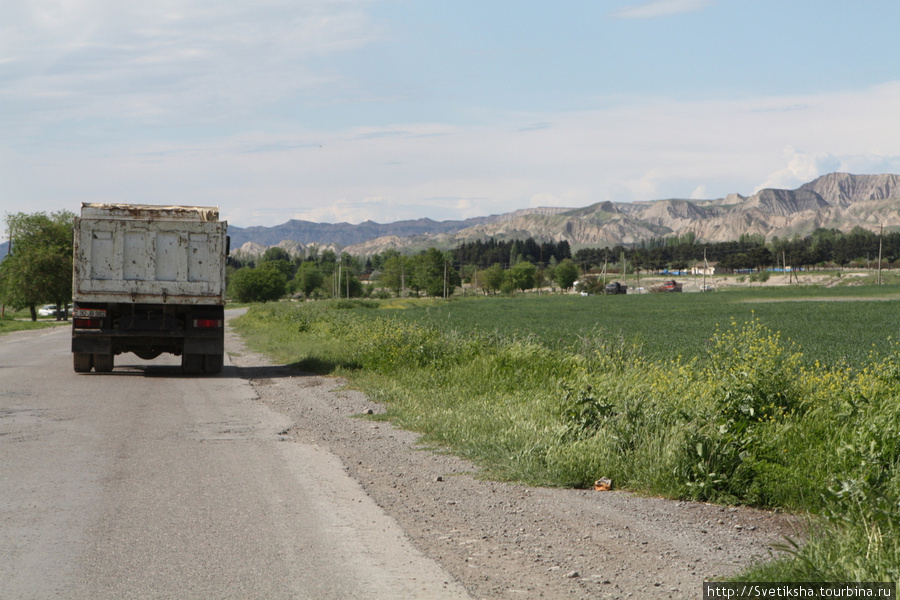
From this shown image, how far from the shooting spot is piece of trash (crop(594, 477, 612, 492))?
705 centimetres

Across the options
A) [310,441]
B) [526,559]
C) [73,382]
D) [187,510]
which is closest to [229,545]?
[187,510]

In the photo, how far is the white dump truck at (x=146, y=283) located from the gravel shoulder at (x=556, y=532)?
9.47 meters

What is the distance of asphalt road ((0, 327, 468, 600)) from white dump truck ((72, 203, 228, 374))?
215 inches

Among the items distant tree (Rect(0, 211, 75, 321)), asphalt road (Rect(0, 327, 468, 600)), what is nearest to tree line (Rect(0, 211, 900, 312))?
distant tree (Rect(0, 211, 75, 321))

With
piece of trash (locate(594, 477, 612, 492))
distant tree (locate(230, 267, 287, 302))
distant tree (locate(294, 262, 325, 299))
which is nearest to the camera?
piece of trash (locate(594, 477, 612, 492))

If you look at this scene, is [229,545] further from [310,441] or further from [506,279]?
[506,279]

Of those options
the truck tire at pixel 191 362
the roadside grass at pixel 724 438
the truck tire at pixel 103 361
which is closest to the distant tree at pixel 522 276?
the truck tire at pixel 191 362

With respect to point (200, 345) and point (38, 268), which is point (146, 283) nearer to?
point (200, 345)

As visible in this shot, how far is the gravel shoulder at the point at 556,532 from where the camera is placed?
186 inches

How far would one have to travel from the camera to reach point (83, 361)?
16703mm

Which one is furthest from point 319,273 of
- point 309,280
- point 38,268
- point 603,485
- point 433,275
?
point 603,485

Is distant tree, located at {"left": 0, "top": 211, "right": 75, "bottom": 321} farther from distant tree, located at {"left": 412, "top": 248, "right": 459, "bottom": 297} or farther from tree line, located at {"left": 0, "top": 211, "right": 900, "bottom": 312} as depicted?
distant tree, located at {"left": 412, "top": 248, "right": 459, "bottom": 297}

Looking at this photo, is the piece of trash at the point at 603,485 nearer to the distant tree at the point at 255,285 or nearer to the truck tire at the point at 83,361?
the truck tire at the point at 83,361

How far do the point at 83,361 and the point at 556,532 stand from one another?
13982 mm
